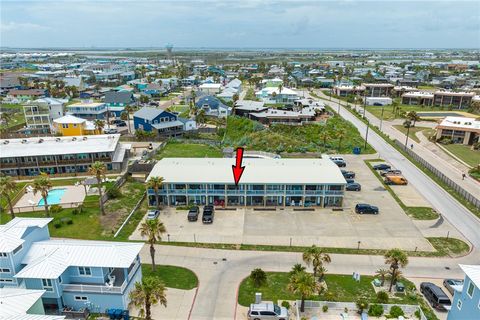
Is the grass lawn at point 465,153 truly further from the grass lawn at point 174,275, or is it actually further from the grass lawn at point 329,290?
the grass lawn at point 174,275

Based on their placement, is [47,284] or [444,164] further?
[444,164]

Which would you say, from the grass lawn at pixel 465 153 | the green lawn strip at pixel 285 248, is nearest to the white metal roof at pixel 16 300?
the green lawn strip at pixel 285 248

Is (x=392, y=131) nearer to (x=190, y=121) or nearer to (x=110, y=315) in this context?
(x=190, y=121)

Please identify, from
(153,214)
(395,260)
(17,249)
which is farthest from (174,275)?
(395,260)

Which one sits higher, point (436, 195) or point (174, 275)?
point (174, 275)

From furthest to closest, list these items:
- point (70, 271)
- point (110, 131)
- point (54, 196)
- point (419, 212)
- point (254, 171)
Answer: point (110, 131), point (54, 196), point (254, 171), point (419, 212), point (70, 271)

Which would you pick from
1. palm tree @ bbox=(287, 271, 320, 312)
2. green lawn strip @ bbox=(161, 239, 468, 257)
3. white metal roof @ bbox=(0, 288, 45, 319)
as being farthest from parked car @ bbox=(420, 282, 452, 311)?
white metal roof @ bbox=(0, 288, 45, 319)

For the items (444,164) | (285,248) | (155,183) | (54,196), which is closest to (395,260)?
(285,248)

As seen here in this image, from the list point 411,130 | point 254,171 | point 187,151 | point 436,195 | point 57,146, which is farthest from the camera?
point 411,130

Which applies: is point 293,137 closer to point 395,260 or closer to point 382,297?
point 395,260

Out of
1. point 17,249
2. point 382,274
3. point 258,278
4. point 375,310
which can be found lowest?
point 375,310
